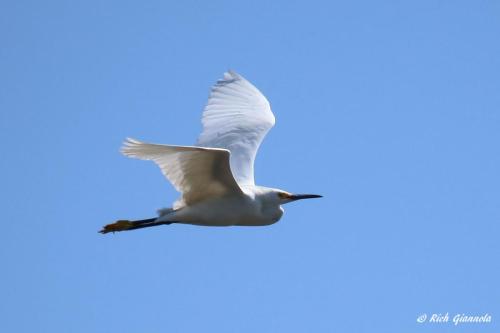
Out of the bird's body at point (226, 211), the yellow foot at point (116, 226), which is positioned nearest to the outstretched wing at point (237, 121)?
the bird's body at point (226, 211)

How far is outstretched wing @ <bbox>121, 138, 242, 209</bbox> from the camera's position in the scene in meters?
12.1

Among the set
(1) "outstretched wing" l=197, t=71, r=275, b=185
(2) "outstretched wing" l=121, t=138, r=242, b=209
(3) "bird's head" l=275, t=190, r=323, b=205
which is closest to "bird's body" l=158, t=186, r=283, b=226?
(2) "outstretched wing" l=121, t=138, r=242, b=209

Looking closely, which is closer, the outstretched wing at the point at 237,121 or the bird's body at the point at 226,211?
the bird's body at the point at 226,211

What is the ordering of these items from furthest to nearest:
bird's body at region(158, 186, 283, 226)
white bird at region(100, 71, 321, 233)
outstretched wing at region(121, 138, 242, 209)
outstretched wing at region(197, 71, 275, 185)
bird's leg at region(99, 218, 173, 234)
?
1. outstretched wing at region(197, 71, 275, 185)
2. bird's leg at region(99, 218, 173, 234)
3. bird's body at region(158, 186, 283, 226)
4. white bird at region(100, 71, 321, 233)
5. outstretched wing at region(121, 138, 242, 209)

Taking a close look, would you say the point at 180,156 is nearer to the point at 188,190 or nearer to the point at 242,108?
the point at 188,190

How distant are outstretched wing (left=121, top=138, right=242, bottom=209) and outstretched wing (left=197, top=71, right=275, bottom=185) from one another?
1528 mm

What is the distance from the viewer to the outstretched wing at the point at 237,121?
51.9 ft

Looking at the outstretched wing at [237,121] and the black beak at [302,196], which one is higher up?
the outstretched wing at [237,121]

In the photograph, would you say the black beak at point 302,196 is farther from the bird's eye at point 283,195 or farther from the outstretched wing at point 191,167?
the outstretched wing at point 191,167

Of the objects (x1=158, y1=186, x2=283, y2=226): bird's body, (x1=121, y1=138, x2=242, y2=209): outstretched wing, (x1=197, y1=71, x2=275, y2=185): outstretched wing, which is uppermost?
(x1=197, y1=71, x2=275, y2=185): outstretched wing

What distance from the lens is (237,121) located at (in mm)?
16844

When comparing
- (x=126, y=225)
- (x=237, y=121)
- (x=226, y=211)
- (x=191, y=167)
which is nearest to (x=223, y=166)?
(x=191, y=167)

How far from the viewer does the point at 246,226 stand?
14602 millimetres

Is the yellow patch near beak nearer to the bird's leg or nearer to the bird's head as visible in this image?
the bird's head
